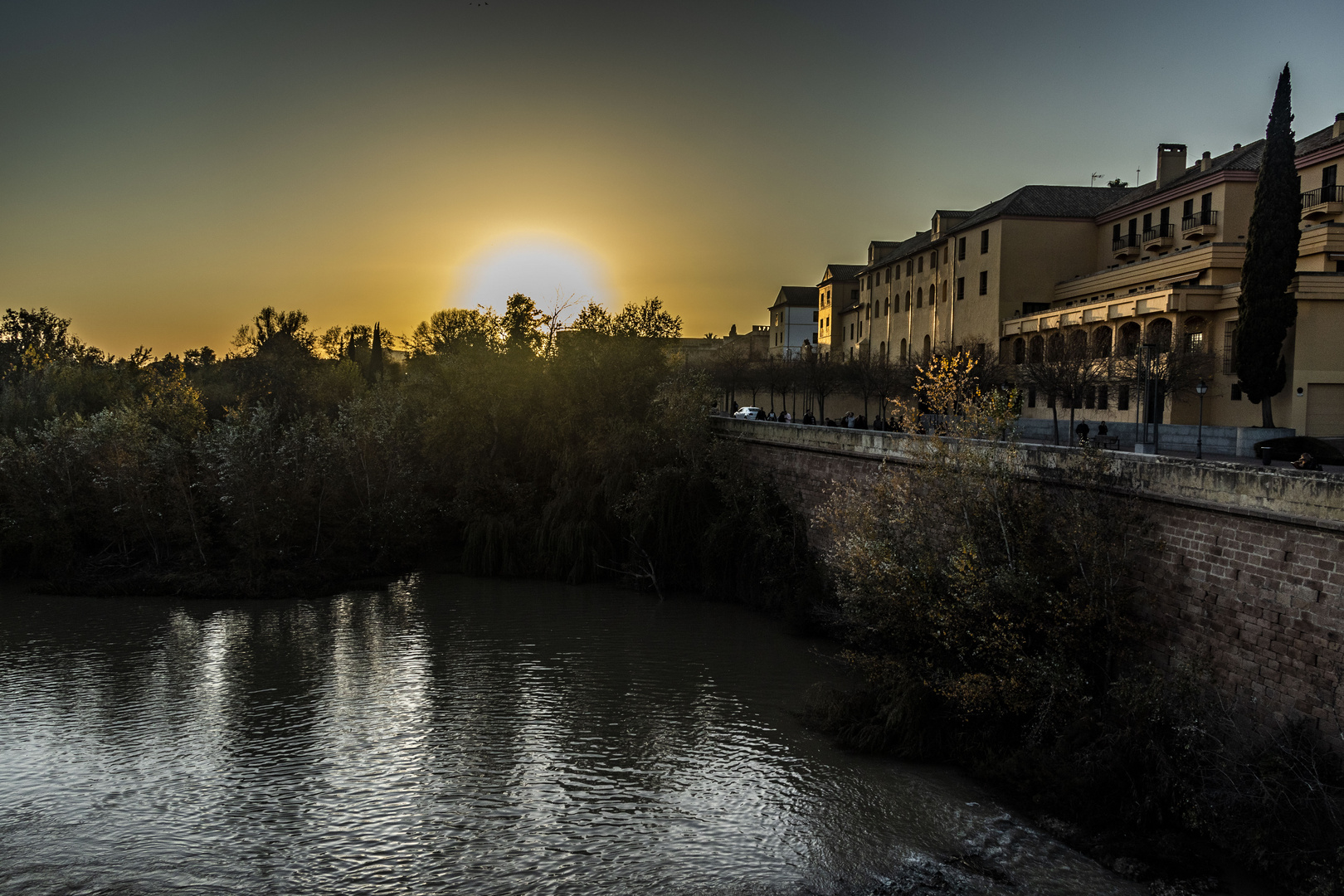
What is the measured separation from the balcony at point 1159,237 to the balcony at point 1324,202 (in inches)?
310

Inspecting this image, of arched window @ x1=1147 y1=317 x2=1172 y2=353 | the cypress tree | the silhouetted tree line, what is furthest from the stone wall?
arched window @ x1=1147 y1=317 x2=1172 y2=353

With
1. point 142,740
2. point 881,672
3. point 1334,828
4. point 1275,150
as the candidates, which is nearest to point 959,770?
point 881,672

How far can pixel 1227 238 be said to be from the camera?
4350cm

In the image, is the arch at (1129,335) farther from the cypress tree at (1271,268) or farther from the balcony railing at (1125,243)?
the balcony railing at (1125,243)

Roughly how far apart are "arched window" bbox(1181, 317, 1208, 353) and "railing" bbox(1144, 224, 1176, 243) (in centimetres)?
958

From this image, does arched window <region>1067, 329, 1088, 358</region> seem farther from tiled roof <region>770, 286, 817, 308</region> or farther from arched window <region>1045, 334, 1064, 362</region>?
tiled roof <region>770, 286, 817, 308</region>

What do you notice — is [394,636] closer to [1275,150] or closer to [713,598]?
[713,598]

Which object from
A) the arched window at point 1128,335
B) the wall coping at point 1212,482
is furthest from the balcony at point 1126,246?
the wall coping at point 1212,482

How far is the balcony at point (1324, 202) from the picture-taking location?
38.5 m

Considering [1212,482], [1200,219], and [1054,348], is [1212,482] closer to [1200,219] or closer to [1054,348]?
[1054,348]

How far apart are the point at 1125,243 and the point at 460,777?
49.7 m

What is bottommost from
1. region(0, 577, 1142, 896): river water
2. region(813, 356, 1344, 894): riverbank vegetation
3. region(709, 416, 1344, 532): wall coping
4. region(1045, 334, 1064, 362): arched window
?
region(0, 577, 1142, 896): river water

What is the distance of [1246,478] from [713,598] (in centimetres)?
1825

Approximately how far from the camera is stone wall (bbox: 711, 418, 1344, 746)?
11477 mm
